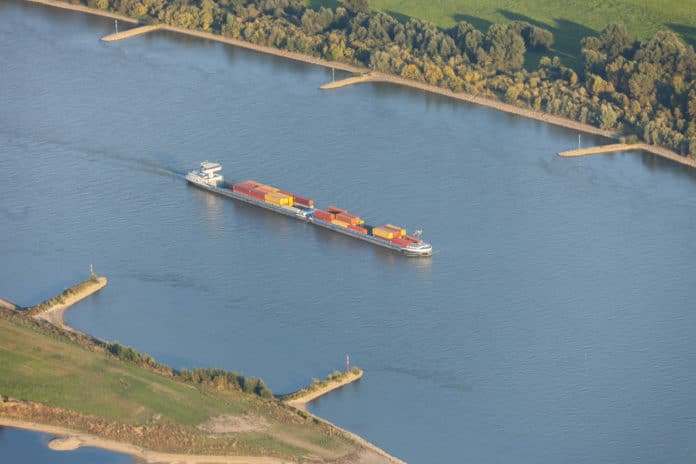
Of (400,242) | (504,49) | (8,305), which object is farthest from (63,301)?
(504,49)

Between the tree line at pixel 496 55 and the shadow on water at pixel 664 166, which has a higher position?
the tree line at pixel 496 55

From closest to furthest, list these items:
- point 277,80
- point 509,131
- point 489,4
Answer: point 509,131 → point 277,80 → point 489,4

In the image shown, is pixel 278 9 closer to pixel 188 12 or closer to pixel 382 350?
pixel 188 12

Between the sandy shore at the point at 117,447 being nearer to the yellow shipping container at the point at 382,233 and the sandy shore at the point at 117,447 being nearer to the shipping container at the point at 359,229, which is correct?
the yellow shipping container at the point at 382,233

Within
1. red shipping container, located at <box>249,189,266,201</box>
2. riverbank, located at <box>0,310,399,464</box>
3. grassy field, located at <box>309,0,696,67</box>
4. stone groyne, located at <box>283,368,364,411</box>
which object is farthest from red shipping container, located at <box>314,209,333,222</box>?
grassy field, located at <box>309,0,696,67</box>

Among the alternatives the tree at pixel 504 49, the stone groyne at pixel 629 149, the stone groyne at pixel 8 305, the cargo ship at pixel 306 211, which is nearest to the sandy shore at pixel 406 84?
the stone groyne at pixel 629 149

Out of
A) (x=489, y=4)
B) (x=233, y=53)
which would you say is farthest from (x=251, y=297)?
(x=489, y=4)
